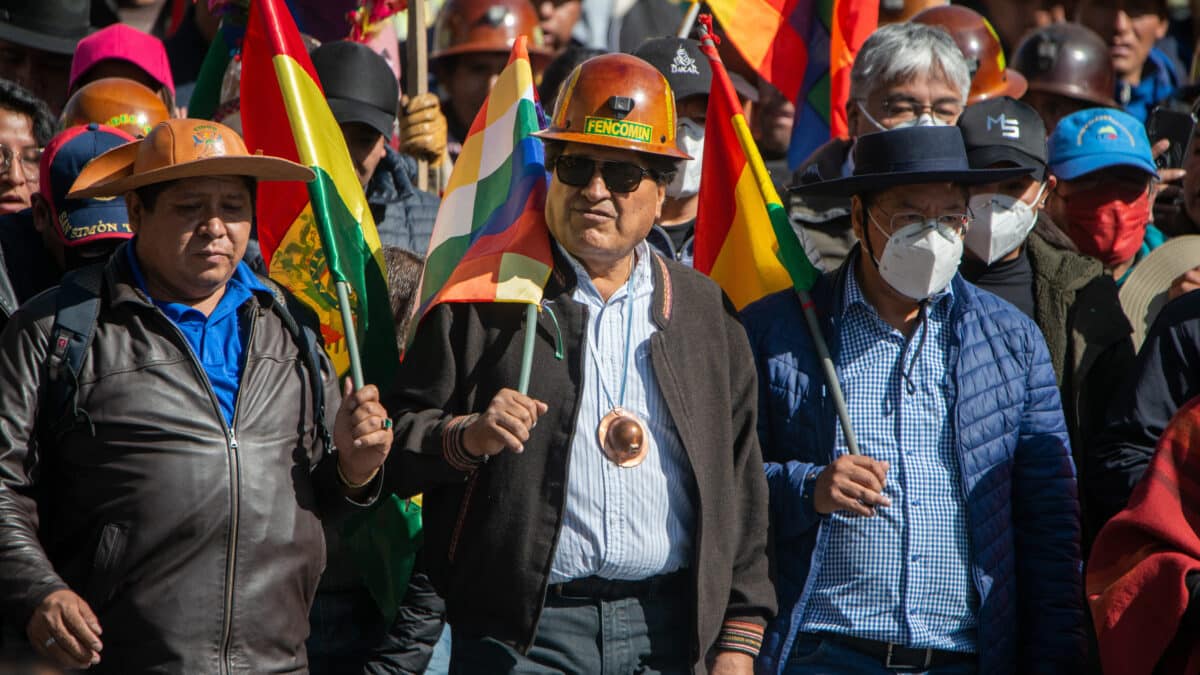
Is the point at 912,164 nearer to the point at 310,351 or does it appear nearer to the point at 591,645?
the point at 591,645

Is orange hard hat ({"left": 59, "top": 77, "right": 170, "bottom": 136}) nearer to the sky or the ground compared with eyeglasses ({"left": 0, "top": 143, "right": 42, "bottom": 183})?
nearer to the sky

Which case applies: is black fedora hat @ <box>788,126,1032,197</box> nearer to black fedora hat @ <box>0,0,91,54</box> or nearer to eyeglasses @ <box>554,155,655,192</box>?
eyeglasses @ <box>554,155,655,192</box>

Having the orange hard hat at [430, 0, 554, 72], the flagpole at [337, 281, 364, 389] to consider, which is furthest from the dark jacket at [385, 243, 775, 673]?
the orange hard hat at [430, 0, 554, 72]

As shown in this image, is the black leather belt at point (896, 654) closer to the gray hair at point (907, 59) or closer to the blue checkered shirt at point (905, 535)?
the blue checkered shirt at point (905, 535)

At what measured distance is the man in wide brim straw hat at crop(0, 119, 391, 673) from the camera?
151 inches

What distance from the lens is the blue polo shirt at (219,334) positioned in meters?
4.06

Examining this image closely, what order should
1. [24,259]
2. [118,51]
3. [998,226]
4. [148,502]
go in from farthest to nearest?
[118,51] < [998,226] < [24,259] < [148,502]

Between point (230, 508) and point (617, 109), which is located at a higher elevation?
point (617, 109)

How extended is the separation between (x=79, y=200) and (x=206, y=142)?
0.83 metres

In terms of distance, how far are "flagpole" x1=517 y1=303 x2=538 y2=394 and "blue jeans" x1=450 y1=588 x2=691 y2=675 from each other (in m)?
0.56

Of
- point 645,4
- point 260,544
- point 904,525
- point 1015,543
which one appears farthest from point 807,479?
point 645,4

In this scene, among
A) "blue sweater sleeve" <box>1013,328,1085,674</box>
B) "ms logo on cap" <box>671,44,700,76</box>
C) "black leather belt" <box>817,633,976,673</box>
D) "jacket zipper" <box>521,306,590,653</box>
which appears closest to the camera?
"jacket zipper" <box>521,306,590,653</box>

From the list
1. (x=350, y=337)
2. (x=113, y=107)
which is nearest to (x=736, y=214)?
(x=350, y=337)

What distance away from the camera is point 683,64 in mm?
5793
